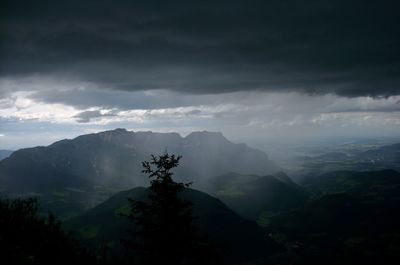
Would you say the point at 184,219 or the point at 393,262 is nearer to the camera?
the point at 184,219

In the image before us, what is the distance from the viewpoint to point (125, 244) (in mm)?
31828

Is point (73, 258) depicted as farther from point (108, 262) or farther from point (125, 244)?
point (125, 244)

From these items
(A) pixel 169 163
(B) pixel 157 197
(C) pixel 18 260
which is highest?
(A) pixel 169 163

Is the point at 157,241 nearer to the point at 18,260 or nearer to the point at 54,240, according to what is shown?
the point at 18,260

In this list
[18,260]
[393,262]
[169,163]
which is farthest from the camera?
[393,262]

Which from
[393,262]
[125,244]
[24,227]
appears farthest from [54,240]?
[393,262]

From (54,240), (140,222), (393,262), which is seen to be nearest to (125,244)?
(140,222)

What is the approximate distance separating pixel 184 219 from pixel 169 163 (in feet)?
18.8

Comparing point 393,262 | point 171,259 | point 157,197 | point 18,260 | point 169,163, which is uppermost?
point 169,163

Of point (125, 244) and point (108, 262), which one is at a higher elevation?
point (125, 244)

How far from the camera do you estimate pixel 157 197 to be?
32.1m

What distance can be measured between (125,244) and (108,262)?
832cm

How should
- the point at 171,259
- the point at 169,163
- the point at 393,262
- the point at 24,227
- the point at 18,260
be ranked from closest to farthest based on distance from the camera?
the point at 18,260, the point at 171,259, the point at 169,163, the point at 24,227, the point at 393,262

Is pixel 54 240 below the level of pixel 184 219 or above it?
below
